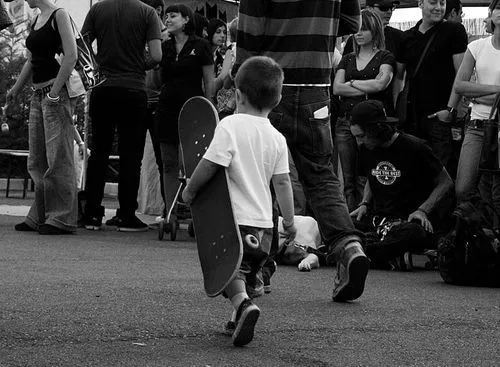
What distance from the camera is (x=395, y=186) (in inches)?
333

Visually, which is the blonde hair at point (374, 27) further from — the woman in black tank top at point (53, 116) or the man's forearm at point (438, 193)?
the woman in black tank top at point (53, 116)

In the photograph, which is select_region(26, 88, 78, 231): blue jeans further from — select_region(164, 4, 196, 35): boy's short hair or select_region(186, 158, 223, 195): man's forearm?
select_region(186, 158, 223, 195): man's forearm

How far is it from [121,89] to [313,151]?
15.4 ft

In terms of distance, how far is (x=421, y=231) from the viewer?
26.7 feet

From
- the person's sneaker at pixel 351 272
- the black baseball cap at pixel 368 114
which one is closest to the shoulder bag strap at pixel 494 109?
the black baseball cap at pixel 368 114

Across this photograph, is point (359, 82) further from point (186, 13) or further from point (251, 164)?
point (251, 164)

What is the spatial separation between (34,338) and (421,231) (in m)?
4.01

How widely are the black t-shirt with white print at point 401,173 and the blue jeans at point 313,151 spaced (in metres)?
2.20

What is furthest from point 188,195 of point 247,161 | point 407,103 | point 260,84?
point 407,103

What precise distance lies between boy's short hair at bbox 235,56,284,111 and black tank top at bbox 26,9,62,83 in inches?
191

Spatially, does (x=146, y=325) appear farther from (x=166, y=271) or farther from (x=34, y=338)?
(x=166, y=271)

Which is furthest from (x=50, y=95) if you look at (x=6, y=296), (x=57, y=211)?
(x=6, y=296)

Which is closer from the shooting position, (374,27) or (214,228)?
(214,228)

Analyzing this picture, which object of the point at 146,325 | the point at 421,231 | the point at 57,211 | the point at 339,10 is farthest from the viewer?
the point at 57,211
